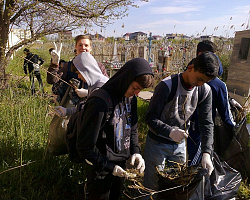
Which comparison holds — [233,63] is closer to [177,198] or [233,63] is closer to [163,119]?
[163,119]

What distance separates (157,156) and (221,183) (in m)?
0.55

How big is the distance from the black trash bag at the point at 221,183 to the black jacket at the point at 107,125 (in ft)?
2.30

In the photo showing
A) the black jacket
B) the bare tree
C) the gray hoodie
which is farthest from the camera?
the bare tree

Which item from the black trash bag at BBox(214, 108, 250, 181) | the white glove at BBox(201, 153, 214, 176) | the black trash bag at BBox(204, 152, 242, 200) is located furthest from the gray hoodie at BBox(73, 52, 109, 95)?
the black trash bag at BBox(214, 108, 250, 181)

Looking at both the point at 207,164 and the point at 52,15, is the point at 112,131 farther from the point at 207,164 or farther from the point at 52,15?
the point at 52,15

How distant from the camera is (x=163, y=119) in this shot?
5.42 feet

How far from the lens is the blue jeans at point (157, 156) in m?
1.66

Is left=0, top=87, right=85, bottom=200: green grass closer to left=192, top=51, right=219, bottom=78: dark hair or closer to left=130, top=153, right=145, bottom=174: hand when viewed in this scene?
left=130, top=153, right=145, bottom=174: hand

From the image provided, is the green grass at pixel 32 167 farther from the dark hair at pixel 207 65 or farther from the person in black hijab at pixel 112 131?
the dark hair at pixel 207 65

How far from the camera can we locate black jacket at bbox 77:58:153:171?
122 centimetres

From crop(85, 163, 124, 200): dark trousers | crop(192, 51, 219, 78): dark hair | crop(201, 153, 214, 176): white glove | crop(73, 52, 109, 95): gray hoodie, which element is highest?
crop(192, 51, 219, 78): dark hair

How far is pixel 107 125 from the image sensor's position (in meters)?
1.34

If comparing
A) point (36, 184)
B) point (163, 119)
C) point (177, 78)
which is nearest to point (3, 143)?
point (36, 184)

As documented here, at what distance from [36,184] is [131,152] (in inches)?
39.1
